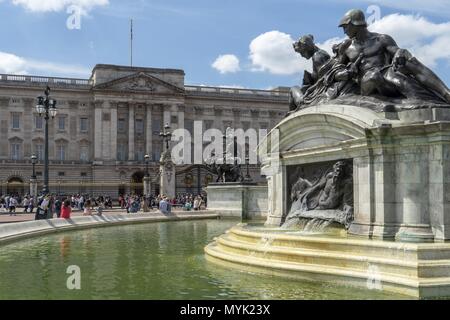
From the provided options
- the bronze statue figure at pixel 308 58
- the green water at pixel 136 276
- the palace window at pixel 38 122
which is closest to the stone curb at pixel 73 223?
the green water at pixel 136 276

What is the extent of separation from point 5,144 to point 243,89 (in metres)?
36.8

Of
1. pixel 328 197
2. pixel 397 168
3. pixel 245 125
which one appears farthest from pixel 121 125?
pixel 397 168

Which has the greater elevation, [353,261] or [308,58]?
[308,58]

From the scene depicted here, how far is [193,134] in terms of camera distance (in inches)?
3423

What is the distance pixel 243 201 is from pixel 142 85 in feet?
189

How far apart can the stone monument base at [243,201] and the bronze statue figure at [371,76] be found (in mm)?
15121

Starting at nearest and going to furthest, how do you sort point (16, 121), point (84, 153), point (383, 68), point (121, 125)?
1. point (383, 68)
2. point (16, 121)
3. point (84, 153)
4. point (121, 125)

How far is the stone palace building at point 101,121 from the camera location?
7738cm

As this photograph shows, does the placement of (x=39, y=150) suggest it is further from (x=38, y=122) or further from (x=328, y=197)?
(x=328, y=197)

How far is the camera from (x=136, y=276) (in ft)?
31.5

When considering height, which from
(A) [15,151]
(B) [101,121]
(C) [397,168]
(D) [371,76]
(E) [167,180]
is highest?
(B) [101,121]

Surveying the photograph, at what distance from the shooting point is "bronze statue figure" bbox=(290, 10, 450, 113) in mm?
10203

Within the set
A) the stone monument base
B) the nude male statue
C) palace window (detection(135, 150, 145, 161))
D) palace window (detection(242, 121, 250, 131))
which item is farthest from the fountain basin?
palace window (detection(242, 121, 250, 131))

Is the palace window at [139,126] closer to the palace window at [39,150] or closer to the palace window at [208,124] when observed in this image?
the palace window at [208,124]
